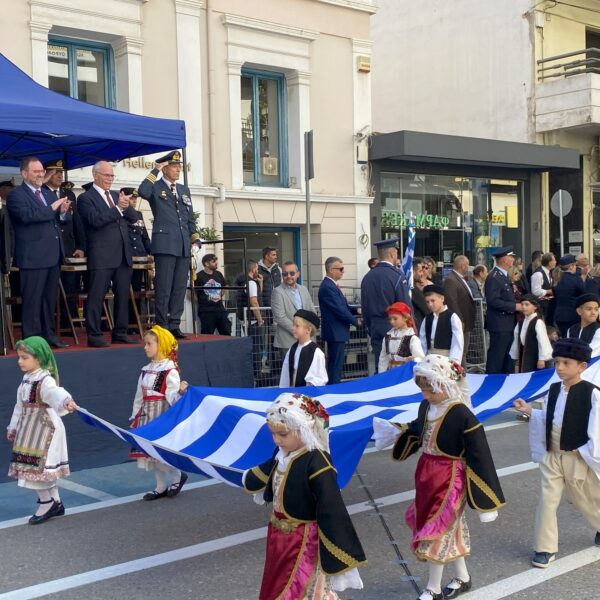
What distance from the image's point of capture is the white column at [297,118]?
16000mm

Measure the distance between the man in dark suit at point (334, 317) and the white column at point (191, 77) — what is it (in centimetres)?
468

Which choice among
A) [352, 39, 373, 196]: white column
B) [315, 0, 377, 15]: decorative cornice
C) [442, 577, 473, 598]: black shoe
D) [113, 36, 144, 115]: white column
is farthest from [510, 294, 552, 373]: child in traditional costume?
[315, 0, 377, 15]: decorative cornice

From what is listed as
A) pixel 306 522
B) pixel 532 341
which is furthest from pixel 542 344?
pixel 306 522

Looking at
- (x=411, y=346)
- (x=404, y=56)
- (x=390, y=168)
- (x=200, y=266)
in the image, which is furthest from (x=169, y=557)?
(x=404, y=56)

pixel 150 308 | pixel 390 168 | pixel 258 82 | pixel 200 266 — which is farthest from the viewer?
pixel 390 168

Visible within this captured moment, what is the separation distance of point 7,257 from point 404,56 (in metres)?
17.8

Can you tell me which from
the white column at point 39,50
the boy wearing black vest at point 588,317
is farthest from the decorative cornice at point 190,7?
the boy wearing black vest at point 588,317

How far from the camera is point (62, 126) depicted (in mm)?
8484

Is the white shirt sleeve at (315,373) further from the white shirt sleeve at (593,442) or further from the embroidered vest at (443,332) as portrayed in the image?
the white shirt sleeve at (593,442)

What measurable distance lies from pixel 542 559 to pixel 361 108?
13.0 meters

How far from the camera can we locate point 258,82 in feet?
52.5

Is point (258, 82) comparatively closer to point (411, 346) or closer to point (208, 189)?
point (208, 189)

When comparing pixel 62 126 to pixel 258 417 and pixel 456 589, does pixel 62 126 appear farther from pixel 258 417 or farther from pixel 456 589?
pixel 456 589

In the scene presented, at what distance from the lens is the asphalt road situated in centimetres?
494
